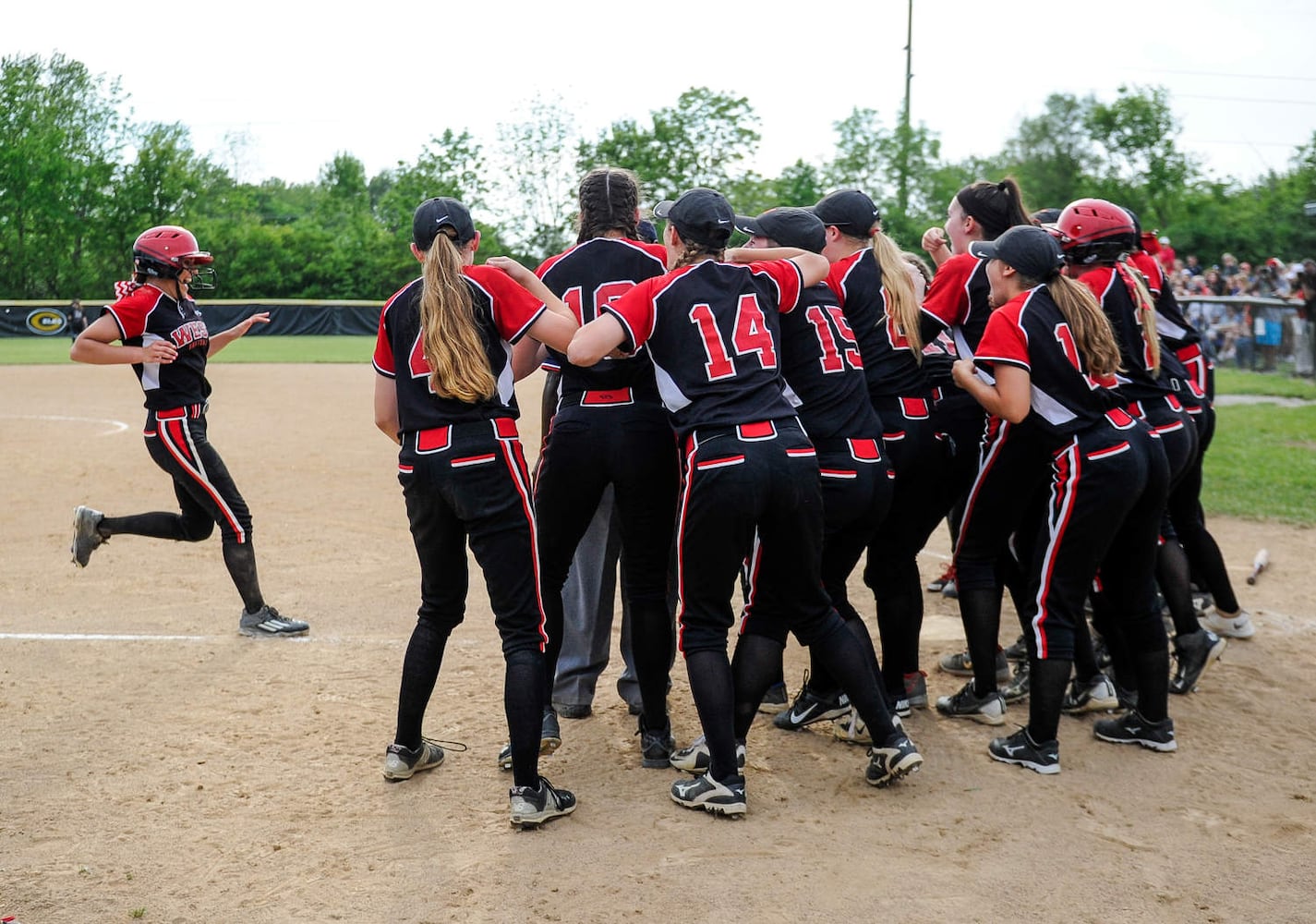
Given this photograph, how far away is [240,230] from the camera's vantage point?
176ft

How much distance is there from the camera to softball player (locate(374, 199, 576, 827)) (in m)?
4.16

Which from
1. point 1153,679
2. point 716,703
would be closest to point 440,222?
point 716,703

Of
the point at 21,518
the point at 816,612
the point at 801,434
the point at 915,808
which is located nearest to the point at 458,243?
the point at 801,434

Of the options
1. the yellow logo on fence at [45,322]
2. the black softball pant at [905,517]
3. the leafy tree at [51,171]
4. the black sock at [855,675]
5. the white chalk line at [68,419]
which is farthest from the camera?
the leafy tree at [51,171]

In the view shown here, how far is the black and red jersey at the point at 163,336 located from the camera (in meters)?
6.50

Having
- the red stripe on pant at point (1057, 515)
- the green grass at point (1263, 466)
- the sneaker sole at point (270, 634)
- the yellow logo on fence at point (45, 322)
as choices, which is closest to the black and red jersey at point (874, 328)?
the red stripe on pant at point (1057, 515)

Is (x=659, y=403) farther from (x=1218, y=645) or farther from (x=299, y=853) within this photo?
(x=1218, y=645)

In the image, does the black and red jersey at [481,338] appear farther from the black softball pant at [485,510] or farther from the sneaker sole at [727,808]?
the sneaker sole at [727,808]

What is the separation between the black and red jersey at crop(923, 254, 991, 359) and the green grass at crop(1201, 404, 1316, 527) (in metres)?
5.74

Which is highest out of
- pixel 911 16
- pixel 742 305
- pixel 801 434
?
pixel 911 16

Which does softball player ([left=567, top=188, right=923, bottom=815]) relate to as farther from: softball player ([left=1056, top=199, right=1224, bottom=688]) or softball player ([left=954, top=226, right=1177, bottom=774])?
softball player ([left=1056, top=199, right=1224, bottom=688])

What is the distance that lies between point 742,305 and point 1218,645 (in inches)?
127

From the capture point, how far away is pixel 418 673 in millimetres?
4531

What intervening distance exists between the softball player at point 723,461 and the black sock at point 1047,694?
657 millimetres
